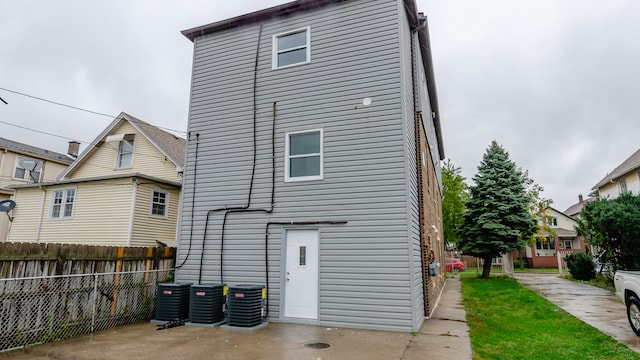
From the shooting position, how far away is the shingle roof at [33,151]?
20.8 metres

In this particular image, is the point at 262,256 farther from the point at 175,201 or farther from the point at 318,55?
the point at 175,201

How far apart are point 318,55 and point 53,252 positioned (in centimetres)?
698

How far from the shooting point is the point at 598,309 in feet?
31.0

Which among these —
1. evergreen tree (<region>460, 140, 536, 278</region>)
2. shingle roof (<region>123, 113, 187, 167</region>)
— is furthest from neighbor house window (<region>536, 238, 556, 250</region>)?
shingle roof (<region>123, 113, 187, 167</region>)

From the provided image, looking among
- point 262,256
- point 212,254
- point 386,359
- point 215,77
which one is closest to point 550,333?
point 386,359

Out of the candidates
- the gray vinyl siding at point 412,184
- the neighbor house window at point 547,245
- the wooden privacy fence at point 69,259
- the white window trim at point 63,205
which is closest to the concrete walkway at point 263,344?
the gray vinyl siding at point 412,184

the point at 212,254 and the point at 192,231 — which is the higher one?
the point at 192,231

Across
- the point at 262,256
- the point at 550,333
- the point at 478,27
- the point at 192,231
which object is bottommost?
the point at 550,333

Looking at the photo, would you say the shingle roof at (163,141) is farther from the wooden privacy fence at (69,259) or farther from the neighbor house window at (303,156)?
the neighbor house window at (303,156)

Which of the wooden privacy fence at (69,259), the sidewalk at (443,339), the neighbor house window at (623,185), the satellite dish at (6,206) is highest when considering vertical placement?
the neighbor house window at (623,185)

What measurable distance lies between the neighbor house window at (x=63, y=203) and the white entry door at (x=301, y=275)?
1117 centimetres

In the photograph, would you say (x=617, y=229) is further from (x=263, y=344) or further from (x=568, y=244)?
(x=568, y=244)

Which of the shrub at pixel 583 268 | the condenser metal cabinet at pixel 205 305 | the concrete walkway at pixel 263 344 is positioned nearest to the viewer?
the concrete walkway at pixel 263 344

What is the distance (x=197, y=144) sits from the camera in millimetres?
9375
